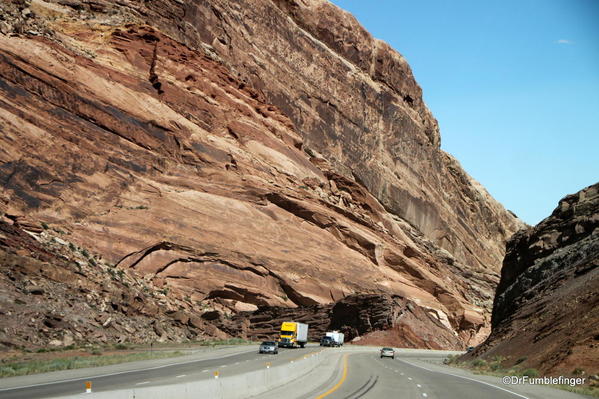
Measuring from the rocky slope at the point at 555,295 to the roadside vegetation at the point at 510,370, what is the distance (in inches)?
13.1

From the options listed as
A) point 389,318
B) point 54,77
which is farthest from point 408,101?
point 54,77

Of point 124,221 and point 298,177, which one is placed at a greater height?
point 298,177

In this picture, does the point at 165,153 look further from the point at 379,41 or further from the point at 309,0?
the point at 379,41

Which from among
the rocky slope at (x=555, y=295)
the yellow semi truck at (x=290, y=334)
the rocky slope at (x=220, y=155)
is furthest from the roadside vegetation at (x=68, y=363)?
the rocky slope at (x=555, y=295)

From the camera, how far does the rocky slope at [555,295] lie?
27.3m

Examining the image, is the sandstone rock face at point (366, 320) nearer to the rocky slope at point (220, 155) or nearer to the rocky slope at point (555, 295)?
the rocky slope at point (220, 155)

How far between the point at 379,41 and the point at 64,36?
68.8 metres

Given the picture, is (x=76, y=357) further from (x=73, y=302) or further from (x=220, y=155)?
(x=220, y=155)

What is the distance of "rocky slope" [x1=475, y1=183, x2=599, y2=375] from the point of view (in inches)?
1073

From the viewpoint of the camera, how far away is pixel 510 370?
3014 cm

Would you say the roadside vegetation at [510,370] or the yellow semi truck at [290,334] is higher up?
the yellow semi truck at [290,334]

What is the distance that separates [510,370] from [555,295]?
958 cm

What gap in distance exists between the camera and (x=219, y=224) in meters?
61.0

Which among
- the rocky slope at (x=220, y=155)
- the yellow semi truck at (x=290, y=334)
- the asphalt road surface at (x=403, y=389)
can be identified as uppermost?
the rocky slope at (x=220, y=155)
